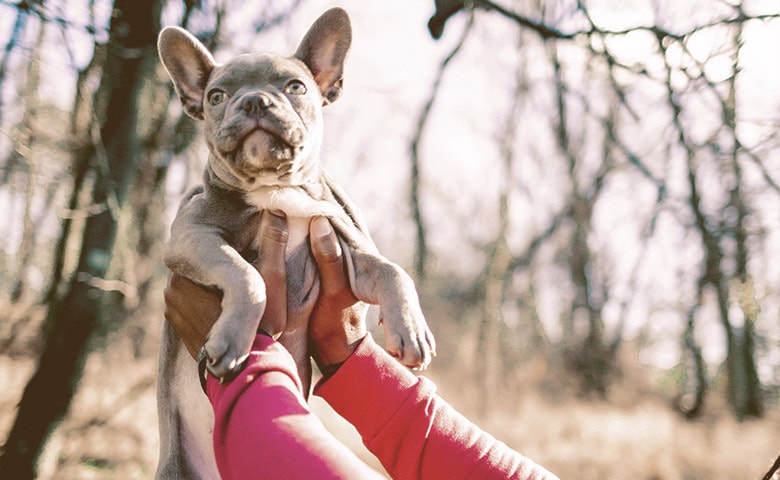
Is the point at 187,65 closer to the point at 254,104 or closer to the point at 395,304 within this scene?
the point at 254,104

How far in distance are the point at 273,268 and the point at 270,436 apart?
2.98 ft

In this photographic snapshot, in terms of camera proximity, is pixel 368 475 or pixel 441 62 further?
pixel 441 62

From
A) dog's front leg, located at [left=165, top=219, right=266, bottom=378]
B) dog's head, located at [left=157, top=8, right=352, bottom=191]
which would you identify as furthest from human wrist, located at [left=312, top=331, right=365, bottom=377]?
dog's head, located at [left=157, top=8, right=352, bottom=191]

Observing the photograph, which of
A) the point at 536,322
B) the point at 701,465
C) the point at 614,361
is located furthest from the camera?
the point at 536,322

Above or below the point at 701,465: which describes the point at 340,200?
above

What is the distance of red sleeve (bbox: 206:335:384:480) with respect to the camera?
1560 millimetres

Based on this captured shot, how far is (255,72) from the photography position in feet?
8.39

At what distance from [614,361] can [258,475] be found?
2306 centimetres

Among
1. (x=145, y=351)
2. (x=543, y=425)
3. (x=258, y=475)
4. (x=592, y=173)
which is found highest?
(x=258, y=475)

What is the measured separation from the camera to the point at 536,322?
1013 inches

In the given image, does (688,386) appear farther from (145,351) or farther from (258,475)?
(258,475)

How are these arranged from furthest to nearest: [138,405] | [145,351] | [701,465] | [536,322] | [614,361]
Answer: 1. [536,322]
2. [614,361]
3. [145,351]
4. [701,465]
5. [138,405]

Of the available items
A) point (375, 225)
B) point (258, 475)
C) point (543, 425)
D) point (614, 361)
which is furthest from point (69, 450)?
point (614, 361)

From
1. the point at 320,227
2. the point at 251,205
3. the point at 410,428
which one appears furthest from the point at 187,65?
the point at 410,428
